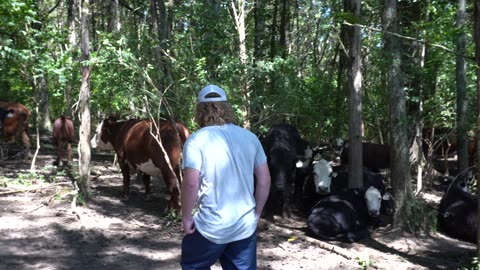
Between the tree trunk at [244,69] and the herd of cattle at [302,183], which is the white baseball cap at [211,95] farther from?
the tree trunk at [244,69]

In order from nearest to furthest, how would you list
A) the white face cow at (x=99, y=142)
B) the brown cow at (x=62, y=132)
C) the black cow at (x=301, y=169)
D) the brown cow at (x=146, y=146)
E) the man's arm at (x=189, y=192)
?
the man's arm at (x=189, y=192)
the brown cow at (x=146, y=146)
the black cow at (x=301, y=169)
the white face cow at (x=99, y=142)
the brown cow at (x=62, y=132)

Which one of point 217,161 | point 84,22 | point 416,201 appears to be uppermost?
point 84,22

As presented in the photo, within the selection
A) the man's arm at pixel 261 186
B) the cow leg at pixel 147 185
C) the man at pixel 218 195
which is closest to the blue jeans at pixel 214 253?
the man at pixel 218 195

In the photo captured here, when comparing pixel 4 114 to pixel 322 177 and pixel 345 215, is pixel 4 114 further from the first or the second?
pixel 345 215

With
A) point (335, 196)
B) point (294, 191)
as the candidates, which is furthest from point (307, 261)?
point (294, 191)

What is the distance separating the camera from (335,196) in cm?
858

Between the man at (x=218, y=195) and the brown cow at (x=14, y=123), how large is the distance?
40.9 ft

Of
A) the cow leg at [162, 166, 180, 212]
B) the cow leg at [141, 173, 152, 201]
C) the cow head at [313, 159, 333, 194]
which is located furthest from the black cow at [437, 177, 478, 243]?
the cow leg at [141, 173, 152, 201]

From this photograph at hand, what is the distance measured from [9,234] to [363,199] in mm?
5721

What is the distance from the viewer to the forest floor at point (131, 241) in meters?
6.42

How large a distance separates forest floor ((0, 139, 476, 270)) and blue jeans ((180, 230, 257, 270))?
3.08 m

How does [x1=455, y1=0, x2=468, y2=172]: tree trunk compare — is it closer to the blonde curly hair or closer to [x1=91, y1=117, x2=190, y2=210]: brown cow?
[x1=91, y1=117, x2=190, y2=210]: brown cow

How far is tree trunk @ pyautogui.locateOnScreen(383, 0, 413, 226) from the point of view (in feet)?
27.4

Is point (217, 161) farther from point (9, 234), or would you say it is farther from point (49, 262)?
point (9, 234)
